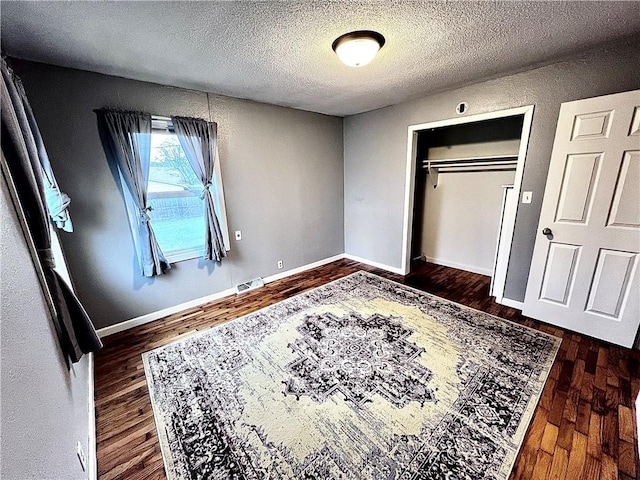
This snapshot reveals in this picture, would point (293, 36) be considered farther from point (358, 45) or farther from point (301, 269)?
point (301, 269)

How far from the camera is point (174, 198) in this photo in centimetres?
268

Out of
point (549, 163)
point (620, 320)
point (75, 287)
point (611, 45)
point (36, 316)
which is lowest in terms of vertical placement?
point (620, 320)

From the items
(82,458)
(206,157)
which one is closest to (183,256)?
(206,157)

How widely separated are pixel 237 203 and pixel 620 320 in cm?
382

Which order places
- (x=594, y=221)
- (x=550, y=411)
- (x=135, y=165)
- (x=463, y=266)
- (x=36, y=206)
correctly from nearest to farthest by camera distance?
(x=36, y=206) → (x=550, y=411) → (x=594, y=221) → (x=135, y=165) → (x=463, y=266)

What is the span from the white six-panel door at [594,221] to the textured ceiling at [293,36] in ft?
1.87

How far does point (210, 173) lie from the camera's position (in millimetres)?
2766

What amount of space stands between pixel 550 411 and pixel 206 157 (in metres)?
3.49

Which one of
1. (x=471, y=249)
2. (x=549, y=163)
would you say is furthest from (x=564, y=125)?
(x=471, y=249)

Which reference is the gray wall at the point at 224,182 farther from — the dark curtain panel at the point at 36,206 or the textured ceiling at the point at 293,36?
the dark curtain panel at the point at 36,206

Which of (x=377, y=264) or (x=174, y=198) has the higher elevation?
(x=174, y=198)

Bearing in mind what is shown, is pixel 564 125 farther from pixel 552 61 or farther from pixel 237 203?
pixel 237 203

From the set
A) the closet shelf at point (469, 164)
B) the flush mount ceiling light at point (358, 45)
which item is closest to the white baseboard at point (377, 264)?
the closet shelf at point (469, 164)

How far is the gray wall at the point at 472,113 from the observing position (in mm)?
2025
